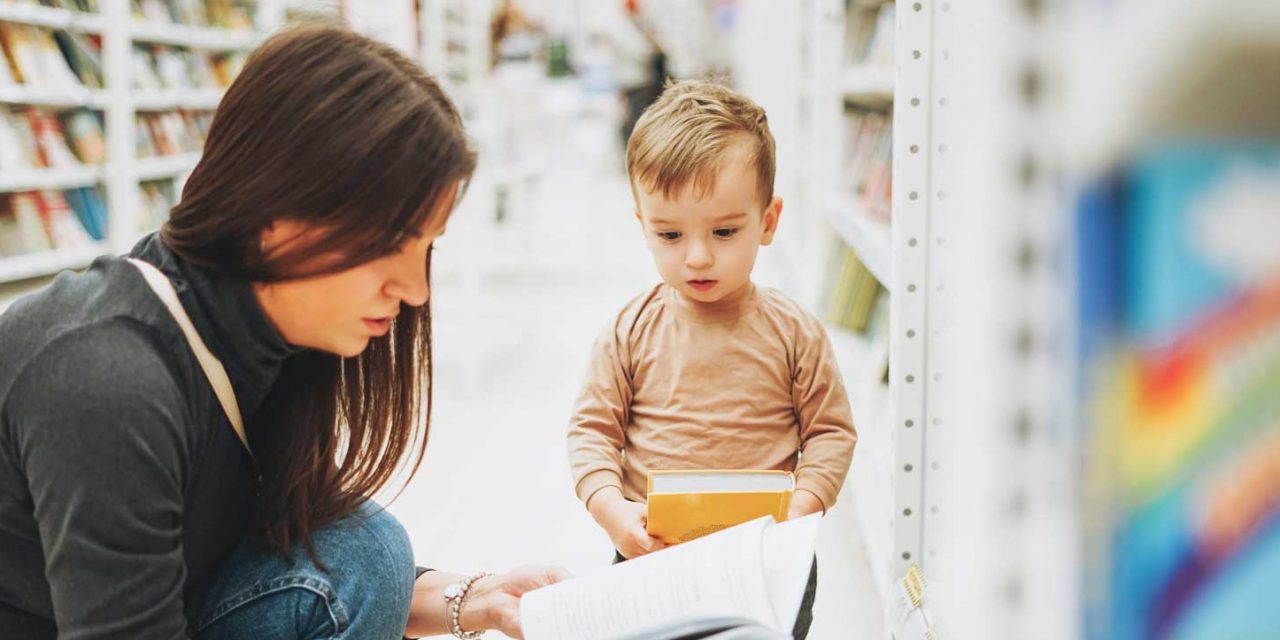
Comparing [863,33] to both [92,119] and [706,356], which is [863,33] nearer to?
[706,356]

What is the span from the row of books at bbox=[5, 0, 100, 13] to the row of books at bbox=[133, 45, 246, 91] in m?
0.43

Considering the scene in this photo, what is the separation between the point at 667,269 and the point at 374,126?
0.48m

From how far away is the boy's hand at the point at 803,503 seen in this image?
4.28 feet

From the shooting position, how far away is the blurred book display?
359 mm

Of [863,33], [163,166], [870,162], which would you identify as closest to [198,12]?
[163,166]

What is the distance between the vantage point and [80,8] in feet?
13.0

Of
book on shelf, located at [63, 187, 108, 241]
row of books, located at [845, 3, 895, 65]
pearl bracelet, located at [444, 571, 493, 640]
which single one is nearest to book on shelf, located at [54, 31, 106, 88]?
book on shelf, located at [63, 187, 108, 241]

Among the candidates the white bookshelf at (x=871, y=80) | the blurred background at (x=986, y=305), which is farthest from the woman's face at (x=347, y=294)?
the white bookshelf at (x=871, y=80)

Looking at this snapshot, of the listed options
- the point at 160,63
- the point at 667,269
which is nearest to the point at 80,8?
the point at 160,63

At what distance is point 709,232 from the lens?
4.36 ft

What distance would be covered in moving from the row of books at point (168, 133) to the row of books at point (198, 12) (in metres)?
0.40

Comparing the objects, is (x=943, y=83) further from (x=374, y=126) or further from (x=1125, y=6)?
(x=1125, y=6)

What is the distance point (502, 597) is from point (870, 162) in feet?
5.83

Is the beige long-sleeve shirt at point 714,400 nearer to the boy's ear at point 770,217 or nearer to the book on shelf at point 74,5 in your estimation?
the boy's ear at point 770,217
